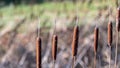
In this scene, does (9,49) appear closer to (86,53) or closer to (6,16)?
(86,53)

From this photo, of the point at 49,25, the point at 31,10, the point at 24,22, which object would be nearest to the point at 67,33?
the point at 49,25

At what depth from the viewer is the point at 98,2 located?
19.6 ft

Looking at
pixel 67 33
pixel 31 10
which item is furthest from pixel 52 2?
pixel 67 33

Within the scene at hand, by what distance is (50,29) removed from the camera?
17.3 feet

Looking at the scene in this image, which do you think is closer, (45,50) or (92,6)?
(45,50)

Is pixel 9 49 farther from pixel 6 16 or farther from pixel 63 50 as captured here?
pixel 6 16

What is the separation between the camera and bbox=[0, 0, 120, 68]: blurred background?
14.2 ft

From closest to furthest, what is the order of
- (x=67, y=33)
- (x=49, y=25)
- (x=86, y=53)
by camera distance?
1. (x=86, y=53)
2. (x=67, y=33)
3. (x=49, y=25)

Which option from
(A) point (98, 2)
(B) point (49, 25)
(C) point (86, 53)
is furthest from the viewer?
(A) point (98, 2)

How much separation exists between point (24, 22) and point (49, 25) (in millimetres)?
386

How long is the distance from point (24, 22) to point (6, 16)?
0.58 metres

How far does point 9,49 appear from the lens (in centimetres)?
489

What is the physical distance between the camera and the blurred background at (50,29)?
433 centimetres

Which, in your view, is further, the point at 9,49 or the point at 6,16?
the point at 6,16
